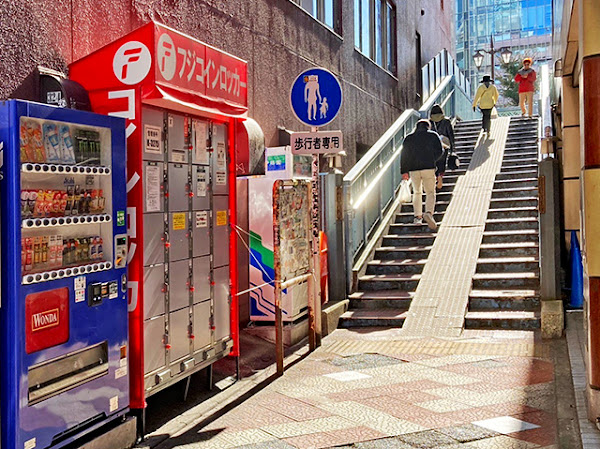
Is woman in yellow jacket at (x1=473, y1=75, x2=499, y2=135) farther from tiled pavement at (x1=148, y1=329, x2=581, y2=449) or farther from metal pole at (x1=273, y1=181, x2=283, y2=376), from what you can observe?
metal pole at (x1=273, y1=181, x2=283, y2=376)

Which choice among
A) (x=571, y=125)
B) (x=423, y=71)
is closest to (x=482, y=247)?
(x=571, y=125)

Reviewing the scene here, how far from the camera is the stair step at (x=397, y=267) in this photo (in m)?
11.2

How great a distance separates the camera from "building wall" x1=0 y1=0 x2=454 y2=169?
5633 mm

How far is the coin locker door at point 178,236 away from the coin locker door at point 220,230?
0.54 m

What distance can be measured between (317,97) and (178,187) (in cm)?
273

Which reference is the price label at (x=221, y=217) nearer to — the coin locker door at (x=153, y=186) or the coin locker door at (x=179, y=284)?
the coin locker door at (x=179, y=284)

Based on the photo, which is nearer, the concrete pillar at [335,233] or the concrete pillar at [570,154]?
the concrete pillar at [335,233]

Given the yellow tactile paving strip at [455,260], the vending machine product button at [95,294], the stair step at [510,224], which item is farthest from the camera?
the stair step at [510,224]

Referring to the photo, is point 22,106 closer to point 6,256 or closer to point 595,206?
point 6,256

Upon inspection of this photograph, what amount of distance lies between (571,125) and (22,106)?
9316 mm

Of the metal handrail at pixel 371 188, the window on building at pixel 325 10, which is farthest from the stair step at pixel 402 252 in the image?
the window on building at pixel 325 10

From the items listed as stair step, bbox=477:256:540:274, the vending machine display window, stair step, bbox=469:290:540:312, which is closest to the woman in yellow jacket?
stair step, bbox=477:256:540:274

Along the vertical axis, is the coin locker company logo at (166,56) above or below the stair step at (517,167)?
above

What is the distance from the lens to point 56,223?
4.55 meters
